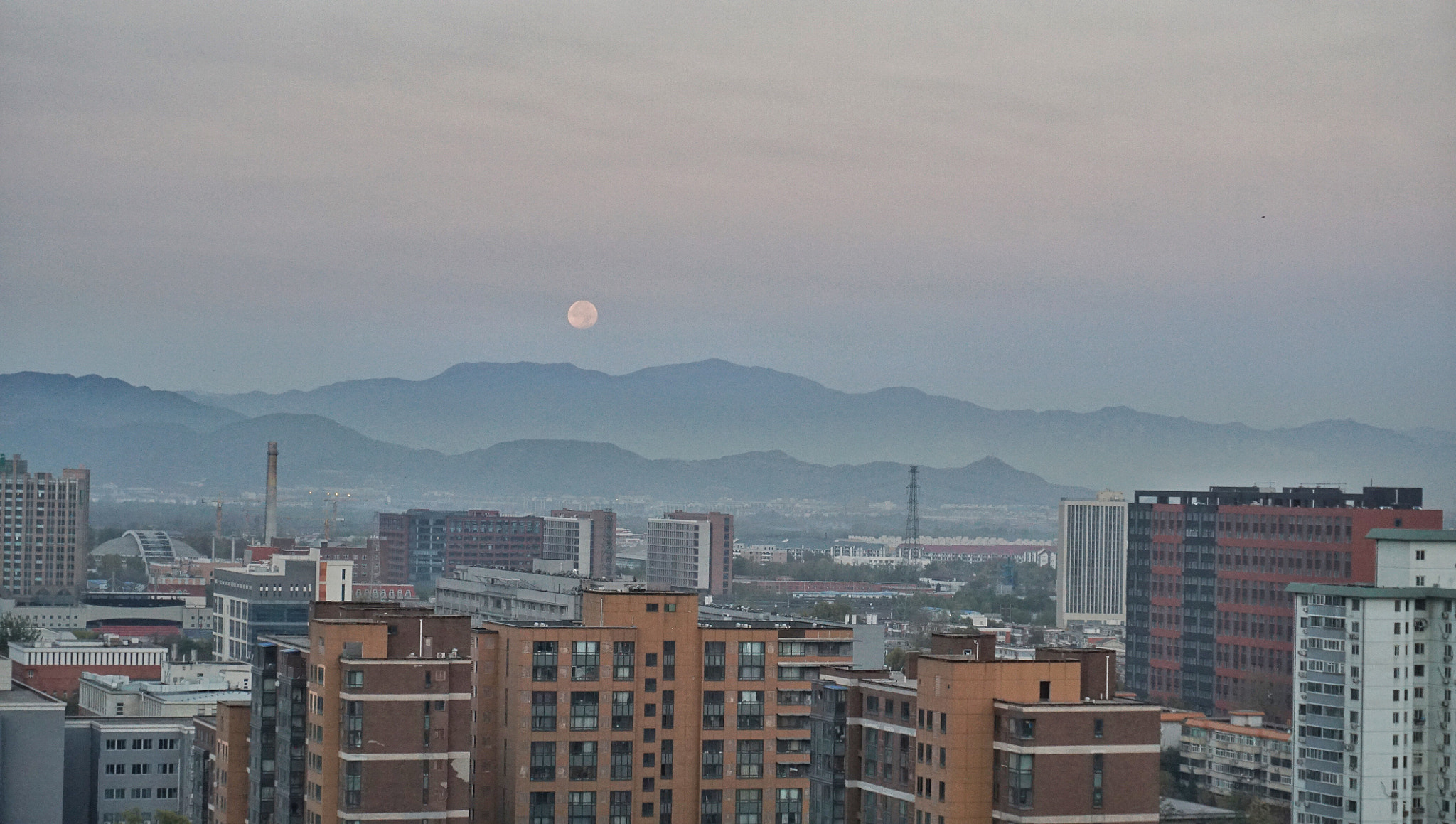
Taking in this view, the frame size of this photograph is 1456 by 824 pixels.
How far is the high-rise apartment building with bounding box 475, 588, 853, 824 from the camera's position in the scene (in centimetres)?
2348

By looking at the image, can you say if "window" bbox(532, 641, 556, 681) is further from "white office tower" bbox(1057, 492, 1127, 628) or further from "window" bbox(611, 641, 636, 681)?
"white office tower" bbox(1057, 492, 1127, 628)

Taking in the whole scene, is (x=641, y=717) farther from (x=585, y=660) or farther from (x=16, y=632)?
(x=16, y=632)

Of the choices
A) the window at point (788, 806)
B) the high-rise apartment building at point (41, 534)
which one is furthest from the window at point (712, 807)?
the high-rise apartment building at point (41, 534)

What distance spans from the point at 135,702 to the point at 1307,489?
2756cm

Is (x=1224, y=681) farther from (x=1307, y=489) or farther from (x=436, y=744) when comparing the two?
(x=436, y=744)

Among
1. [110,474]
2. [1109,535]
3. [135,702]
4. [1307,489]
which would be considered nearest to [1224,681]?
[1307,489]

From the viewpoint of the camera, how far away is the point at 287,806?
2134cm

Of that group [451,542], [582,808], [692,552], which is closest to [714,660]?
[582,808]

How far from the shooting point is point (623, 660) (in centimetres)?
2391

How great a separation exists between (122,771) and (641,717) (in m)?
13.6

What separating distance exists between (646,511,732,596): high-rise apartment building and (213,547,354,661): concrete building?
38502mm

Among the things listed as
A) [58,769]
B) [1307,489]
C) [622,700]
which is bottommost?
[58,769]

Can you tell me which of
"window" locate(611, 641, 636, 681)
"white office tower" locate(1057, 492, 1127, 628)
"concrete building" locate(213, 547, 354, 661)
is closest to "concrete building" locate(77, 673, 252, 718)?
"window" locate(611, 641, 636, 681)

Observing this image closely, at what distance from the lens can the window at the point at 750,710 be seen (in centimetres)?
2444
